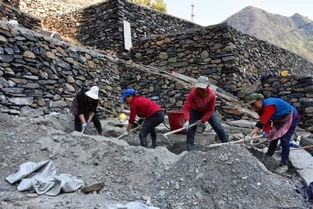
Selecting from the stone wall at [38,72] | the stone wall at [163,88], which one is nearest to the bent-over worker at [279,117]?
the stone wall at [163,88]

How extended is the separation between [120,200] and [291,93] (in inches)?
284

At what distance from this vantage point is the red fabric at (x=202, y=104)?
5.27m

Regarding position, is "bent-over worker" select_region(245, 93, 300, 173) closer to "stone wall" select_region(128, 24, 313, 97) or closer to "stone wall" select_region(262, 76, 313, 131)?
"stone wall" select_region(262, 76, 313, 131)

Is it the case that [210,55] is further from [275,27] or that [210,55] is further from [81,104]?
[275,27]

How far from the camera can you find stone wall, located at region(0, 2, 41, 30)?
353 inches

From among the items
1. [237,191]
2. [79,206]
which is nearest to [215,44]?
[237,191]

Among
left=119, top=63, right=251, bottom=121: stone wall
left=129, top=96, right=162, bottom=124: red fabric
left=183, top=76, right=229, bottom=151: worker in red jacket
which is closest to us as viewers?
left=183, top=76, right=229, bottom=151: worker in red jacket

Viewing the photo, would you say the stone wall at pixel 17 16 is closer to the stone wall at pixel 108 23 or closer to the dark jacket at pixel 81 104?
the stone wall at pixel 108 23

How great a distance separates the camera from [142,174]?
4008 mm

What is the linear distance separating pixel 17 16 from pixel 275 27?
165ft

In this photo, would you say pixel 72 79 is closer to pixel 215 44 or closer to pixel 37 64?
pixel 37 64

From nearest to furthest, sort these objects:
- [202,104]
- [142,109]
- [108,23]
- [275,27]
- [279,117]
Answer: [279,117]
[202,104]
[142,109]
[108,23]
[275,27]

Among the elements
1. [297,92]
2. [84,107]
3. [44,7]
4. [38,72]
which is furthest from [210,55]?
[44,7]

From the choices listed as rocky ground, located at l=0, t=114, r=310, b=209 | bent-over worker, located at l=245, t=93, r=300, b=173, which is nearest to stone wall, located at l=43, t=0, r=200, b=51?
rocky ground, located at l=0, t=114, r=310, b=209
